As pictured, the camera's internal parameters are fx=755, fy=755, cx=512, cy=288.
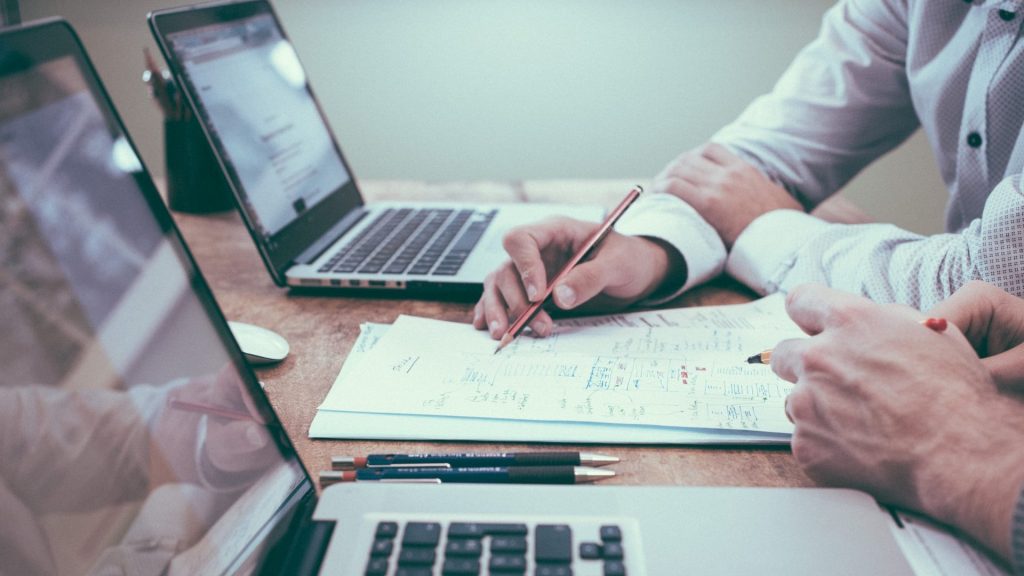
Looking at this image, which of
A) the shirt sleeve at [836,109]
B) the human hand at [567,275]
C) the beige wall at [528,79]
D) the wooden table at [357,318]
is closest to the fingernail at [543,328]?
the human hand at [567,275]

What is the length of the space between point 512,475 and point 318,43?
6.05ft

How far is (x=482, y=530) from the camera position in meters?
0.40

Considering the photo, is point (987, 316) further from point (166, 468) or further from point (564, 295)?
point (166, 468)

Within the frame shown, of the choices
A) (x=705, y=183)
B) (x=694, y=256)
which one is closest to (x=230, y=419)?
(x=694, y=256)

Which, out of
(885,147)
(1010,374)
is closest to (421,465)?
(1010,374)

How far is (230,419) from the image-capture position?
0.44m

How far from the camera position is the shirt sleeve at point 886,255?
67 cm

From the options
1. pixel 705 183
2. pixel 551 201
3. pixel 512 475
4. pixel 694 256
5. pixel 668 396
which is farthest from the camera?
pixel 551 201

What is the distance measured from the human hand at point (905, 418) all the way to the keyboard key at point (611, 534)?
161mm

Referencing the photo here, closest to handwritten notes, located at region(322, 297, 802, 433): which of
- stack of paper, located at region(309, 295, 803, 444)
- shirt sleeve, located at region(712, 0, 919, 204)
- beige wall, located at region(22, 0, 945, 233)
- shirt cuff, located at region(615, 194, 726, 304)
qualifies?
Result: stack of paper, located at region(309, 295, 803, 444)

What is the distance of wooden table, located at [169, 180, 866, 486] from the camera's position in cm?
51

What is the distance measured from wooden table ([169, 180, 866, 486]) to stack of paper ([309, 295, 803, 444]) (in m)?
0.01

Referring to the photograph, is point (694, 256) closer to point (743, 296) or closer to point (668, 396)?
point (743, 296)

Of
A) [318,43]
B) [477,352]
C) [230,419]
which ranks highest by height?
[318,43]
